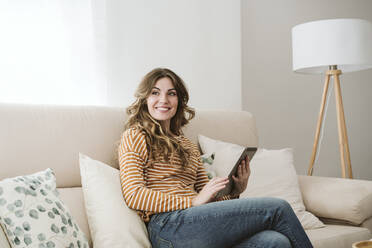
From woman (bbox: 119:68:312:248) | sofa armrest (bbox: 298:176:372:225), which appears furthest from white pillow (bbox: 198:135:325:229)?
woman (bbox: 119:68:312:248)

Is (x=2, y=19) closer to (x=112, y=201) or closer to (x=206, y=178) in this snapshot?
(x=112, y=201)

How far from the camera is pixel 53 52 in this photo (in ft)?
7.13

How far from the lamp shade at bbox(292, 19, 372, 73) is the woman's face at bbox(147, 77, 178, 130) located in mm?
1071

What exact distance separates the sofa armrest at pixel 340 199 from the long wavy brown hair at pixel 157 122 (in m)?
0.67

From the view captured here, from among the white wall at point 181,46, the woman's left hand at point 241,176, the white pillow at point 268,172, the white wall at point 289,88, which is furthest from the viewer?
the white wall at point 289,88

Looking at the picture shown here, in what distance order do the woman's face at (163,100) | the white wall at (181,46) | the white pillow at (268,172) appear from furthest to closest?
the white wall at (181,46) → the white pillow at (268,172) → the woman's face at (163,100)

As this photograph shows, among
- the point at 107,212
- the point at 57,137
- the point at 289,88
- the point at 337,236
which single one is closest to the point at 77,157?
the point at 57,137

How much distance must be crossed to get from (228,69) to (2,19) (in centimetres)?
145

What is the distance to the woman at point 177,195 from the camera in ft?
4.69

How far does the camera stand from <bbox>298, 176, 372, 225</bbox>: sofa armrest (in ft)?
6.03

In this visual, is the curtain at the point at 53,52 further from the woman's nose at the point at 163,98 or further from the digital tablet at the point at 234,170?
the digital tablet at the point at 234,170

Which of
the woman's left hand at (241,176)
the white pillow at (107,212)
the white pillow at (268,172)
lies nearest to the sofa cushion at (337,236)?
the white pillow at (268,172)

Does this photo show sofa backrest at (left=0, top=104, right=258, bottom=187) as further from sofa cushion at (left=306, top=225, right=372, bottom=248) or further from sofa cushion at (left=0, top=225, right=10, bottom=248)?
sofa cushion at (left=306, top=225, right=372, bottom=248)

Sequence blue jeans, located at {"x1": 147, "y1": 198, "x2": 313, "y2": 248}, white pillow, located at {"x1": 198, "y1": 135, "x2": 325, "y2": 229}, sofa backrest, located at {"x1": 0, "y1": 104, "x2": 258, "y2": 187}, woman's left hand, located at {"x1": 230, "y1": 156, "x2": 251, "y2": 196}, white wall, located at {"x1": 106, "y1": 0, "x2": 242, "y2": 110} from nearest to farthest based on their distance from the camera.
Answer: blue jeans, located at {"x1": 147, "y1": 198, "x2": 313, "y2": 248} → sofa backrest, located at {"x1": 0, "y1": 104, "x2": 258, "y2": 187} → woman's left hand, located at {"x1": 230, "y1": 156, "x2": 251, "y2": 196} → white pillow, located at {"x1": 198, "y1": 135, "x2": 325, "y2": 229} → white wall, located at {"x1": 106, "y1": 0, "x2": 242, "y2": 110}
